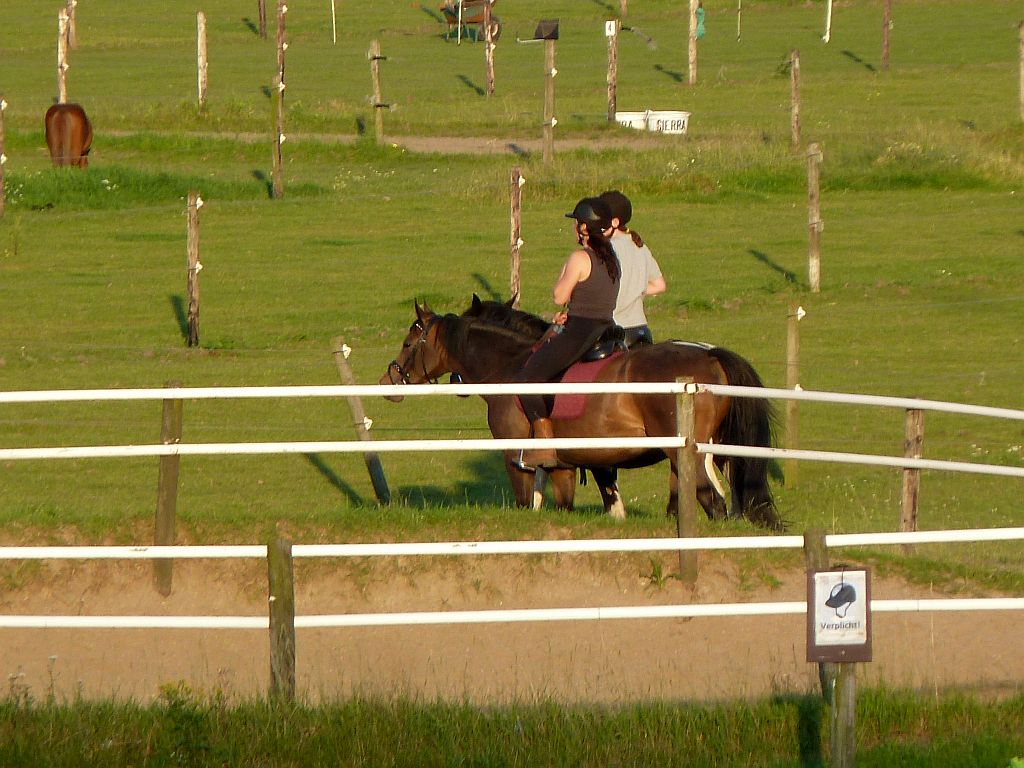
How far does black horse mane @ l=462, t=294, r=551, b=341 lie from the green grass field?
150 centimetres

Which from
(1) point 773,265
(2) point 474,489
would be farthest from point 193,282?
(1) point 773,265

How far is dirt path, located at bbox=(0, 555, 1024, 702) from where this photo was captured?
24.8ft

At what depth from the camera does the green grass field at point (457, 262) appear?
547 inches

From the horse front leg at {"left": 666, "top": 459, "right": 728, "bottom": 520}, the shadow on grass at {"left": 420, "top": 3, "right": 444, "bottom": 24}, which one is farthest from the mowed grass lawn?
the shadow on grass at {"left": 420, "top": 3, "right": 444, "bottom": 24}

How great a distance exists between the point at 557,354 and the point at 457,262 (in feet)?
40.3

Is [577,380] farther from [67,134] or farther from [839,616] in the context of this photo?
[67,134]

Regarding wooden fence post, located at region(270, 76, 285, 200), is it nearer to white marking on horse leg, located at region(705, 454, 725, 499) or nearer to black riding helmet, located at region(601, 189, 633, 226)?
black riding helmet, located at region(601, 189, 633, 226)

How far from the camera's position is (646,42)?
165 feet

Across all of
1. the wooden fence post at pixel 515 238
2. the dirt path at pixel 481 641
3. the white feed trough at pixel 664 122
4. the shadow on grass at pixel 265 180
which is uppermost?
the white feed trough at pixel 664 122

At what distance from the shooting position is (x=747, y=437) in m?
10.5

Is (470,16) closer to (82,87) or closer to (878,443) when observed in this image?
(82,87)

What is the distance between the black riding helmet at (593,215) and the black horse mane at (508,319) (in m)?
1.38

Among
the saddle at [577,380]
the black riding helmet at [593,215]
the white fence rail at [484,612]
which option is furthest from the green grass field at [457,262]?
the white fence rail at [484,612]

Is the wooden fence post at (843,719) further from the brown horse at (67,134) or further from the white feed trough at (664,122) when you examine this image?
the white feed trough at (664,122)
